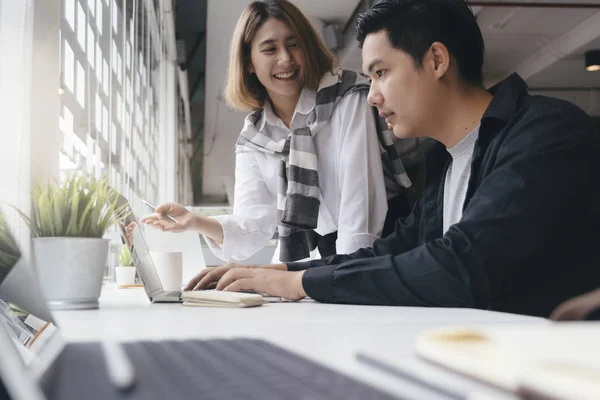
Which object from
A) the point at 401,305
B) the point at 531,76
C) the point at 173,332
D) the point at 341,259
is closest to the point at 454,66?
the point at 341,259

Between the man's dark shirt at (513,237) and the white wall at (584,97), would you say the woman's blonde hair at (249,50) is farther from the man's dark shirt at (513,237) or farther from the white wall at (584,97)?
the white wall at (584,97)

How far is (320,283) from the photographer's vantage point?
120cm

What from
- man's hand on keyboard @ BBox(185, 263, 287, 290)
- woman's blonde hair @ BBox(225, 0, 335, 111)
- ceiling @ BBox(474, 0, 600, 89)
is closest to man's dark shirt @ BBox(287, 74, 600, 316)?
man's hand on keyboard @ BBox(185, 263, 287, 290)

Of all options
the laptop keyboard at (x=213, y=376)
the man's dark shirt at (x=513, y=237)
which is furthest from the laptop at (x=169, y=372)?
the man's dark shirt at (x=513, y=237)

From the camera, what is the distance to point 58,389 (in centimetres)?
39

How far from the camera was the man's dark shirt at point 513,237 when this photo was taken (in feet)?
3.50

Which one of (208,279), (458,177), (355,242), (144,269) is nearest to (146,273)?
(144,269)

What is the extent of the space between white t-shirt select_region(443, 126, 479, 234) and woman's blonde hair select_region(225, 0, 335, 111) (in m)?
0.59

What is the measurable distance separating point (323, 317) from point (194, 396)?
565 millimetres

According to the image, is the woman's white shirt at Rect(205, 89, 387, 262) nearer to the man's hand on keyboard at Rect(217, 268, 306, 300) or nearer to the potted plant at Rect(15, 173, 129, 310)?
the man's hand on keyboard at Rect(217, 268, 306, 300)

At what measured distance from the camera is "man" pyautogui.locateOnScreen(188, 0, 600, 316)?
1077mm

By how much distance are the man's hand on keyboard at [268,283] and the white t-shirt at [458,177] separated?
48cm

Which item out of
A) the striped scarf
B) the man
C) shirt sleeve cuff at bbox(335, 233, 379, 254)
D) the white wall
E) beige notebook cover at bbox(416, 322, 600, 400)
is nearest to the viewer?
beige notebook cover at bbox(416, 322, 600, 400)

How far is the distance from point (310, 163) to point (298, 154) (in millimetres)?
44
